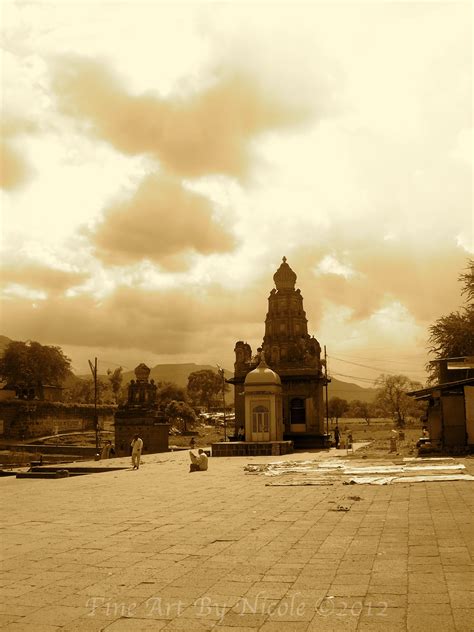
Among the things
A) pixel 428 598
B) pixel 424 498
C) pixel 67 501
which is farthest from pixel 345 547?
pixel 67 501

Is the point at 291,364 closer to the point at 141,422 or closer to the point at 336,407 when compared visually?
the point at 141,422

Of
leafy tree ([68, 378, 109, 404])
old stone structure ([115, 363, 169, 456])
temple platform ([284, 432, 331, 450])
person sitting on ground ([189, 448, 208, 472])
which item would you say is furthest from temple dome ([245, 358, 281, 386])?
leafy tree ([68, 378, 109, 404])

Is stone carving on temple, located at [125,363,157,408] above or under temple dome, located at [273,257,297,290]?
under

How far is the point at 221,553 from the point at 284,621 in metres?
2.72

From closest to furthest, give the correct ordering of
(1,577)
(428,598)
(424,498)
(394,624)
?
(394,624), (428,598), (1,577), (424,498)

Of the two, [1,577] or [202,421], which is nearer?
[1,577]

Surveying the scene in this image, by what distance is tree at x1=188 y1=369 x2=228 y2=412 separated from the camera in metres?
126

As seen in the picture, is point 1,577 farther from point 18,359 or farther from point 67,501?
point 18,359

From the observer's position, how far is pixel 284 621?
531 cm

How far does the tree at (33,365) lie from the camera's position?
287ft

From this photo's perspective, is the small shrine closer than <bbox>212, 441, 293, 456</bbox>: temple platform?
No

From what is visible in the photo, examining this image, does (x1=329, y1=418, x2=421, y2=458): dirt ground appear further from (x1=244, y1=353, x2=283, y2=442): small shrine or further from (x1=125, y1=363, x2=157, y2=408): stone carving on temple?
(x1=125, y1=363, x2=157, y2=408): stone carving on temple

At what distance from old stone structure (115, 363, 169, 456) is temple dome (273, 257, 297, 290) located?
12.3 metres

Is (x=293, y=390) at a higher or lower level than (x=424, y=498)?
higher
